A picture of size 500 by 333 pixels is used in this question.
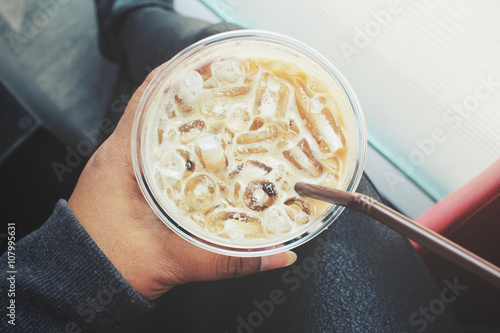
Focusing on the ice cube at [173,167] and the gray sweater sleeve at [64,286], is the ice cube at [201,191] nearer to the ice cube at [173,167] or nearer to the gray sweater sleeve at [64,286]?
the ice cube at [173,167]

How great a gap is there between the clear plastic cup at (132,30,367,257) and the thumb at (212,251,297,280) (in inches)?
3.4

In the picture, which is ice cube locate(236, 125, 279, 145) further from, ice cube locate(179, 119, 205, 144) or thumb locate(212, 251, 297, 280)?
thumb locate(212, 251, 297, 280)

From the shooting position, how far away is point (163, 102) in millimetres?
907

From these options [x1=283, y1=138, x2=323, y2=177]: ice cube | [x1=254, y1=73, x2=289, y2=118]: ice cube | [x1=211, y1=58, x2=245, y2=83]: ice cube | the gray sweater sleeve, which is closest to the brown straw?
[x1=283, y1=138, x2=323, y2=177]: ice cube

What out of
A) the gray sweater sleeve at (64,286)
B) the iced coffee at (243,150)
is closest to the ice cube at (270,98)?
the iced coffee at (243,150)

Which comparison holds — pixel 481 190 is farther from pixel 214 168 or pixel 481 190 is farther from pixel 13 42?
pixel 13 42

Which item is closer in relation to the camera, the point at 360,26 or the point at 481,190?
the point at 481,190

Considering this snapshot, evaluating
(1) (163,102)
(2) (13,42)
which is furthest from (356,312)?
(2) (13,42)

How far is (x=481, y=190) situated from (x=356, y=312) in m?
0.45

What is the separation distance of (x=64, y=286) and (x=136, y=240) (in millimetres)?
203

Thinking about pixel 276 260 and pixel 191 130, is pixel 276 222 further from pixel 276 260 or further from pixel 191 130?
pixel 191 130

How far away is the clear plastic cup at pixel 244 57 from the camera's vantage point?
83 centimetres

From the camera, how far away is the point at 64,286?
907 mm

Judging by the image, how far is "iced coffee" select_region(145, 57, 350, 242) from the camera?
2.72 ft
